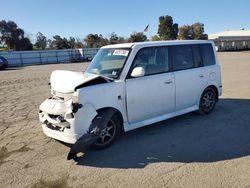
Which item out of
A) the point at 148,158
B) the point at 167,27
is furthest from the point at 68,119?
the point at 167,27

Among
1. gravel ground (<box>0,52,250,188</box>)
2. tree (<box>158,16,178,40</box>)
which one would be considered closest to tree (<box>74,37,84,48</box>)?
tree (<box>158,16,178,40</box>)

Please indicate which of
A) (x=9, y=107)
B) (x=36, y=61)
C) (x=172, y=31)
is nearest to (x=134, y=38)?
(x=172, y=31)

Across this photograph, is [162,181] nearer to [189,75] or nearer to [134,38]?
[189,75]

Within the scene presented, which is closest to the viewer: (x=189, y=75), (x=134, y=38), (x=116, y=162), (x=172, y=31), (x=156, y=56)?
(x=116, y=162)

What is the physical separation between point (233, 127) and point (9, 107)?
679 cm

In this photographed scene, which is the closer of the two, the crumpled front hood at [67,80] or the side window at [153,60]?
the crumpled front hood at [67,80]

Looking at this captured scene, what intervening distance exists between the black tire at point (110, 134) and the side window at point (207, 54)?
2.94 m

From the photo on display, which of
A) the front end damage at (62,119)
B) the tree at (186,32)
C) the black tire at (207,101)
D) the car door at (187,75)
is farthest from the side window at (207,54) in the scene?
the tree at (186,32)

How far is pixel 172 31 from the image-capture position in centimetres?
6844

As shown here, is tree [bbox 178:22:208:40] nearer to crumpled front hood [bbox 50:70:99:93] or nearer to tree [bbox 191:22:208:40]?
tree [bbox 191:22:208:40]

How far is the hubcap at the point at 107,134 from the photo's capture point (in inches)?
171

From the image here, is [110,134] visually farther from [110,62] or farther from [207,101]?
[207,101]

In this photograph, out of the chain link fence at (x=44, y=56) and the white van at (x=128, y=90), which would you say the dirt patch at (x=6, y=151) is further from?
the chain link fence at (x=44, y=56)

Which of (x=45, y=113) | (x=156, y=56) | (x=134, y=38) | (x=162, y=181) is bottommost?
(x=162, y=181)
